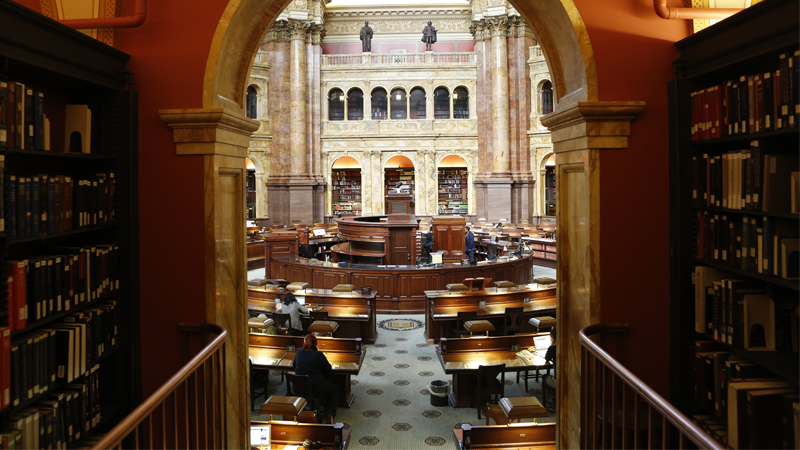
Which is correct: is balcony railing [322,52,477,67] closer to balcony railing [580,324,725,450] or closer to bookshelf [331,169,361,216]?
bookshelf [331,169,361,216]

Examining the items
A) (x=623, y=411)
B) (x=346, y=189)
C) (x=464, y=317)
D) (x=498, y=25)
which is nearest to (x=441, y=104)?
(x=498, y=25)

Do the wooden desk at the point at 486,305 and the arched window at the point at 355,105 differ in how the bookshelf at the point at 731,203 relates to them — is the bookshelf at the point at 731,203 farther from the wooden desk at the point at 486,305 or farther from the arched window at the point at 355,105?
the arched window at the point at 355,105

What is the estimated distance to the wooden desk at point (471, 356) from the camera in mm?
5523

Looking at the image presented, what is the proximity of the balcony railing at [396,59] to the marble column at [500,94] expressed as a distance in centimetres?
174

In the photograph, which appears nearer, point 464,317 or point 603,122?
point 603,122

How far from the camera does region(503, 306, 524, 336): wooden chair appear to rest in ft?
24.4

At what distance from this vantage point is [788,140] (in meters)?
2.64

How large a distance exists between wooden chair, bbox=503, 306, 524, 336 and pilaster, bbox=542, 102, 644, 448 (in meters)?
3.95

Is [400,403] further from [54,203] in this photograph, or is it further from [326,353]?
[54,203]

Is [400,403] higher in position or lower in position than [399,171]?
lower

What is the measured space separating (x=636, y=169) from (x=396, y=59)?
20807mm

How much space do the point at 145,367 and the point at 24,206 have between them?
4.42 ft

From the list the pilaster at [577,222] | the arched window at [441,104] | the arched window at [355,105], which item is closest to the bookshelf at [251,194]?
the arched window at [355,105]

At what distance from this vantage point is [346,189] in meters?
24.0
